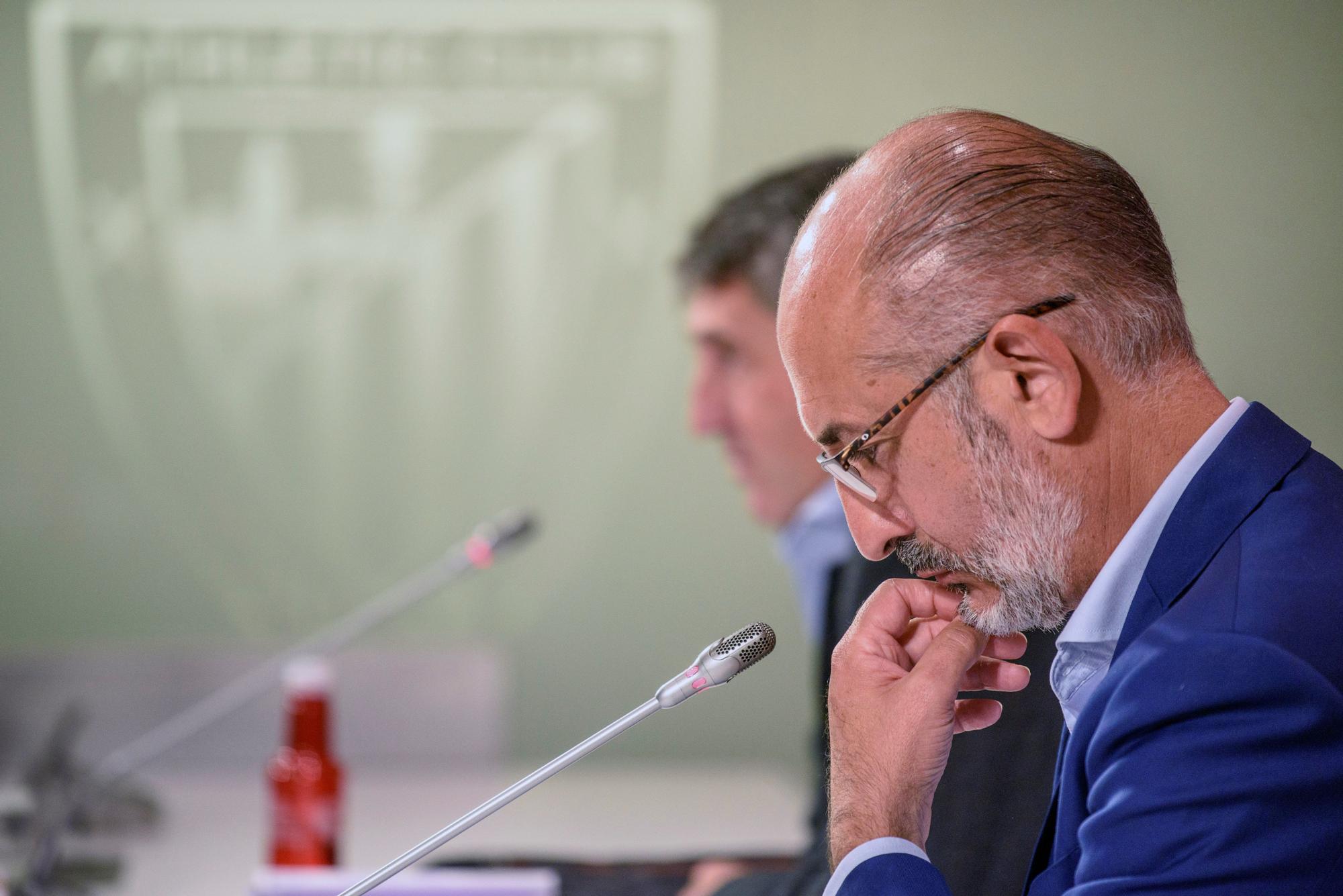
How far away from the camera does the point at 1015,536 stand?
2.30ft

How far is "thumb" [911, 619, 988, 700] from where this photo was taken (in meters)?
0.70

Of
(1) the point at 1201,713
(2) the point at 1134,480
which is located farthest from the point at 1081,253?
(1) the point at 1201,713

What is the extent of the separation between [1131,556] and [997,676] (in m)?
0.12

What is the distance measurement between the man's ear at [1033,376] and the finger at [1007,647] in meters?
0.13

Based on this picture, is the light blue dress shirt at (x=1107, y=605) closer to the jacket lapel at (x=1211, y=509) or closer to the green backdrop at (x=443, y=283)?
the jacket lapel at (x=1211, y=509)

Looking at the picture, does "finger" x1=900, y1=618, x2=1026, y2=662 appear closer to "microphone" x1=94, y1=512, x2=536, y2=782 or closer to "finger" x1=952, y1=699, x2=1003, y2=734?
"finger" x1=952, y1=699, x2=1003, y2=734

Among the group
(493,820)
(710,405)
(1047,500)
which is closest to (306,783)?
(493,820)

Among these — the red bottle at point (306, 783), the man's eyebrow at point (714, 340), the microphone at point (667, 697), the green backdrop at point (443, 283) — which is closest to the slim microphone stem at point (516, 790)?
the microphone at point (667, 697)

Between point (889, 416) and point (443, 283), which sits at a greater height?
point (889, 416)

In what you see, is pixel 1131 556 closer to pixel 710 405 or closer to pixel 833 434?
pixel 833 434

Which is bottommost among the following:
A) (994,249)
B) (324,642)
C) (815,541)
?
(324,642)

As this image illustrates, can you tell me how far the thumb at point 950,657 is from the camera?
2.28 feet

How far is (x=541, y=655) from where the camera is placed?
2.65m

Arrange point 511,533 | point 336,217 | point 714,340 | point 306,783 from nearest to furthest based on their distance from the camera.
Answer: point 306,783, point 511,533, point 714,340, point 336,217
